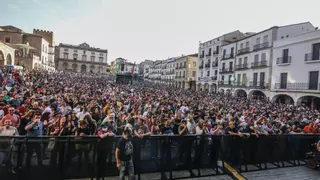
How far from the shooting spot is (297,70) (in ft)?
81.8

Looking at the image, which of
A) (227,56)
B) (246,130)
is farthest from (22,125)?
(227,56)

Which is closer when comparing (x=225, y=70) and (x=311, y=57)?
(x=311, y=57)

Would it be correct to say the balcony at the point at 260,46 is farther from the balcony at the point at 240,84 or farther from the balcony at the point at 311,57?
the balcony at the point at 311,57

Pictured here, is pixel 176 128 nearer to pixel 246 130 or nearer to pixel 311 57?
pixel 246 130

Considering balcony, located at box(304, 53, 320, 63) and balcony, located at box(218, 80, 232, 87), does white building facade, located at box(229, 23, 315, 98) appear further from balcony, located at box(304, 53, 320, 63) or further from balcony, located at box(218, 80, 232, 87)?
balcony, located at box(304, 53, 320, 63)

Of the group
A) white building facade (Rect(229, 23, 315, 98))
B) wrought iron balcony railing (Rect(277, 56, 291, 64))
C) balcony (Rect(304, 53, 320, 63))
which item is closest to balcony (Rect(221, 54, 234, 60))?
white building facade (Rect(229, 23, 315, 98))

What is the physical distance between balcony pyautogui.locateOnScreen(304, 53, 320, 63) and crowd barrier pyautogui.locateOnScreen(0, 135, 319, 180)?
19.4 meters

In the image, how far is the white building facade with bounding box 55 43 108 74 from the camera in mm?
81938

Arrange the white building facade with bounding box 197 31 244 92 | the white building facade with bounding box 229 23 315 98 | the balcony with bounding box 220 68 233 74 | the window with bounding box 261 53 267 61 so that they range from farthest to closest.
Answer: the white building facade with bounding box 197 31 244 92 < the balcony with bounding box 220 68 233 74 < the window with bounding box 261 53 267 61 < the white building facade with bounding box 229 23 315 98

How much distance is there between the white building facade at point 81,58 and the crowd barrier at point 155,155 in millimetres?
83070

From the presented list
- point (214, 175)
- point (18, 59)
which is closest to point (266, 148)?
point (214, 175)

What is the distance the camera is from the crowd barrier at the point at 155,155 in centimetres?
468

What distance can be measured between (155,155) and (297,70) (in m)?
26.3

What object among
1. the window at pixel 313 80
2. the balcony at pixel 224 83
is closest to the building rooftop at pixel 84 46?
the balcony at pixel 224 83
